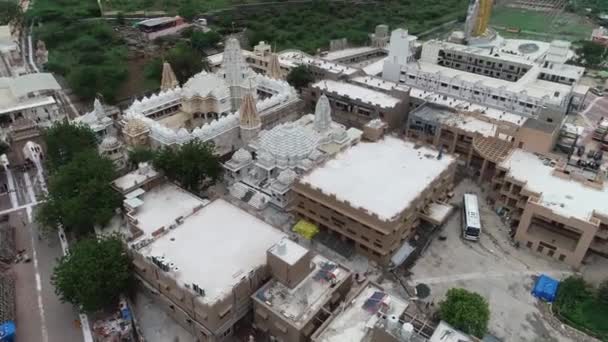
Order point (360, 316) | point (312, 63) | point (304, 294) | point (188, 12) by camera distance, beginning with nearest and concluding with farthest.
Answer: point (360, 316) → point (304, 294) → point (312, 63) → point (188, 12)

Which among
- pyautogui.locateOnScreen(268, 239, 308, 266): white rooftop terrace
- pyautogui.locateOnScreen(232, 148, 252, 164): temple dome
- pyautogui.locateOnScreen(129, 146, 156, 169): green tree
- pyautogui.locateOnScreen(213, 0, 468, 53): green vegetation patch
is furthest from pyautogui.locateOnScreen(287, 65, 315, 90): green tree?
pyautogui.locateOnScreen(268, 239, 308, 266): white rooftop terrace

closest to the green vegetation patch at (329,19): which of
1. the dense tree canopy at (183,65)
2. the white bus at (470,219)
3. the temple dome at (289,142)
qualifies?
the dense tree canopy at (183,65)

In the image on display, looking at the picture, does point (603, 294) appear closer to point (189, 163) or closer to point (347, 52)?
point (189, 163)

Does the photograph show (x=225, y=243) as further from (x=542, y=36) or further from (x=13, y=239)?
(x=542, y=36)

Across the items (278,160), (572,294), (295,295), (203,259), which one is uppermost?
(203,259)

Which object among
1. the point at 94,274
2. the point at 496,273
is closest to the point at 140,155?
the point at 94,274

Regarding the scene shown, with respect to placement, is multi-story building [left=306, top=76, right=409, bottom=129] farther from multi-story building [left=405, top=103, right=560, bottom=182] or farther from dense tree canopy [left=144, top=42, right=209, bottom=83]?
dense tree canopy [left=144, top=42, right=209, bottom=83]
